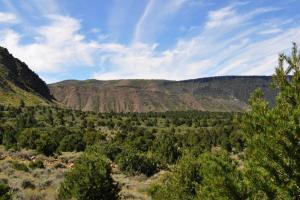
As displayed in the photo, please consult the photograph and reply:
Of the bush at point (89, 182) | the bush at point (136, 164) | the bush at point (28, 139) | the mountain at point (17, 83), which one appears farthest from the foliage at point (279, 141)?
the mountain at point (17, 83)

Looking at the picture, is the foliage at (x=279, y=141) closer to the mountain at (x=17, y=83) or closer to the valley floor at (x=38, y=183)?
the valley floor at (x=38, y=183)

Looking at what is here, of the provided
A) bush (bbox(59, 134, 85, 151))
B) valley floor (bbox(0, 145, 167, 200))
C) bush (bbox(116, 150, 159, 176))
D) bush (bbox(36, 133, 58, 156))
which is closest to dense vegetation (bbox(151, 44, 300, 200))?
valley floor (bbox(0, 145, 167, 200))

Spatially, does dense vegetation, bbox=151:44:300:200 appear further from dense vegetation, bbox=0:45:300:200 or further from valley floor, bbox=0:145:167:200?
valley floor, bbox=0:145:167:200

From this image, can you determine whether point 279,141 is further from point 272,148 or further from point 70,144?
point 70,144

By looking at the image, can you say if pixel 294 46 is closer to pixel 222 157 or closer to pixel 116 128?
pixel 222 157

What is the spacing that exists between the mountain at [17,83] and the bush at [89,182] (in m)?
101

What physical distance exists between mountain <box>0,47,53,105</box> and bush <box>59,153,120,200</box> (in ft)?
332

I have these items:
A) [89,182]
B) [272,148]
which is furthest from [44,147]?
[272,148]

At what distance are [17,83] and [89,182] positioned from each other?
5875 inches

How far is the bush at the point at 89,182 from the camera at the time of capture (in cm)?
2142

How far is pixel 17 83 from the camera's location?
529 feet

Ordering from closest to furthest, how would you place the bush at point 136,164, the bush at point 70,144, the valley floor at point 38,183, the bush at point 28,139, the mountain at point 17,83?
the valley floor at point 38,183 < the bush at point 136,164 < the bush at point 28,139 < the bush at point 70,144 < the mountain at point 17,83

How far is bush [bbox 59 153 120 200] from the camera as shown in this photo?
70.3ft

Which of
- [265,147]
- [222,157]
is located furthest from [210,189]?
[265,147]
